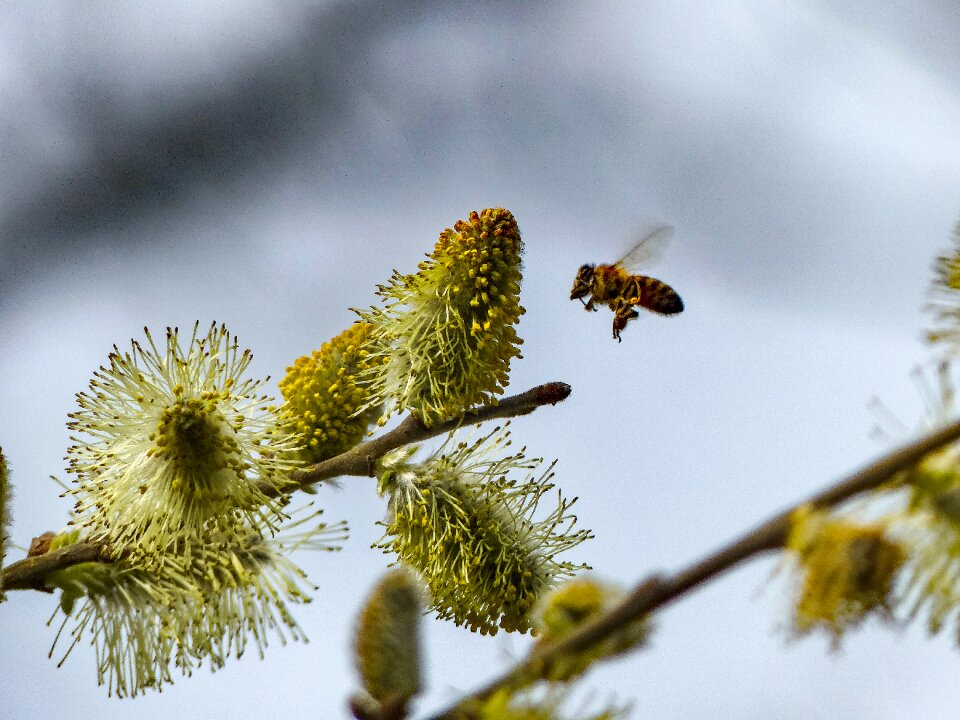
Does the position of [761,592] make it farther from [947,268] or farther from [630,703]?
[947,268]

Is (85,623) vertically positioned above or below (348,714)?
above

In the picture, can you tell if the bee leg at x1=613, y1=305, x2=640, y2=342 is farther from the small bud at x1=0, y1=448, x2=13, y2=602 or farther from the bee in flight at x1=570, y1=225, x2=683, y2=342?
the small bud at x1=0, y1=448, x2=13, y2=602

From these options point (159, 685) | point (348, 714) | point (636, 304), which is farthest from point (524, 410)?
point (348, 714)

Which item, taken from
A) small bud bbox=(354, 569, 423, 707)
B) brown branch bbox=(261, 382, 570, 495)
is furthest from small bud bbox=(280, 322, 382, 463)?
small bud bbox=(354, 569, 423, 707)

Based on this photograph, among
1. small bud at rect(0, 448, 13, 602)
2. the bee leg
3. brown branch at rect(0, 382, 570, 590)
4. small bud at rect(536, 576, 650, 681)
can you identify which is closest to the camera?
small bud at rect(536, 576, 650, 681)

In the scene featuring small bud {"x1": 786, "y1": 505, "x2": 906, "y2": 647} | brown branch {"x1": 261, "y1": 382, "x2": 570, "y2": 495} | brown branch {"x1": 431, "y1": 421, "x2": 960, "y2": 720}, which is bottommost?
small bud {"x1": 786, "y1": 505, "x2": 906, "y2": 647}

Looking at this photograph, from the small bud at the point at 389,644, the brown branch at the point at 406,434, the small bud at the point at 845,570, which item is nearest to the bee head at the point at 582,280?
the brown branch at the point at 406,434

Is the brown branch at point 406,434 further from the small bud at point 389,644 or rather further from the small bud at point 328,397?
the small bud at point 389,644
